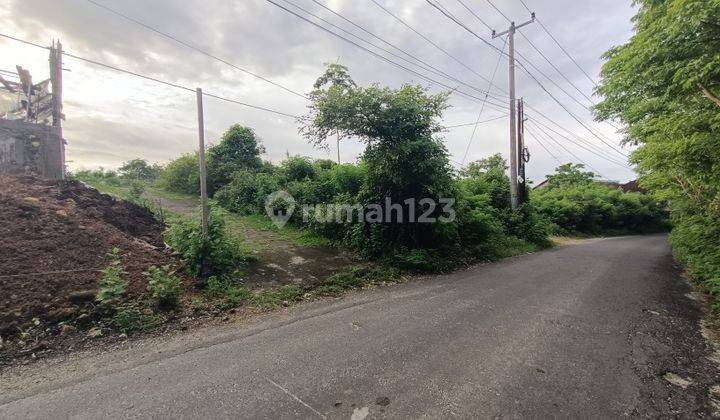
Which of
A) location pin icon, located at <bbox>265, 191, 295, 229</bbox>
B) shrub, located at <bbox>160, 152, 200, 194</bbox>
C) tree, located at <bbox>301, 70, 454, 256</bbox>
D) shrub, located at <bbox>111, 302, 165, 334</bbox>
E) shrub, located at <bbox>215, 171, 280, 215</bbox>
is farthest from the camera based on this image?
shrub, located at <bbox>160, 152, 200, 194</bbox>

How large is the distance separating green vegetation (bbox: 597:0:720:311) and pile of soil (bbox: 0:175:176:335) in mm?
8333

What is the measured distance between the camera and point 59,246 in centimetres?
557

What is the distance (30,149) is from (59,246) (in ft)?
23.9

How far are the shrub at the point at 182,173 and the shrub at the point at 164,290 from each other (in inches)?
575

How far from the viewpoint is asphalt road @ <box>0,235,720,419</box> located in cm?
277

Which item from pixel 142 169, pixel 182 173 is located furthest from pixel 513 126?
pixel 142 169

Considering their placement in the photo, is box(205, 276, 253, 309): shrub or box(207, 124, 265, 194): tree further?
box(207, 124, 265, 194): tree

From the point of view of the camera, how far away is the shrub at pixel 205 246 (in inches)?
235

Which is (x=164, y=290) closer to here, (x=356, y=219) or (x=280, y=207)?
(x=356, y=219)

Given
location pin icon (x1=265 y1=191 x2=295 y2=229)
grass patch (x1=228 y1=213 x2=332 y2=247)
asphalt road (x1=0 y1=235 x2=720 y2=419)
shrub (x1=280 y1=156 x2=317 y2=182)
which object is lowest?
asphalt road (x1=0 y1=235 x2=720 y2=419)

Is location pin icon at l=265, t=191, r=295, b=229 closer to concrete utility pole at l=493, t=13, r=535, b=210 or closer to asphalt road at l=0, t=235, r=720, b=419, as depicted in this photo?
asphalt road at l=0, t=235, r=720, b=419

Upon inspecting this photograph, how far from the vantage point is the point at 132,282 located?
5.14 metres

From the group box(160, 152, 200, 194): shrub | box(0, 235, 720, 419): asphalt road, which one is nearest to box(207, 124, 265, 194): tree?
box(160, 152, 200, 194): shrub

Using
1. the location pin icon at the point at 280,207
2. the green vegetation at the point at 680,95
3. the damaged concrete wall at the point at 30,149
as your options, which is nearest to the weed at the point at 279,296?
the location pin icon at the point at 280,207
